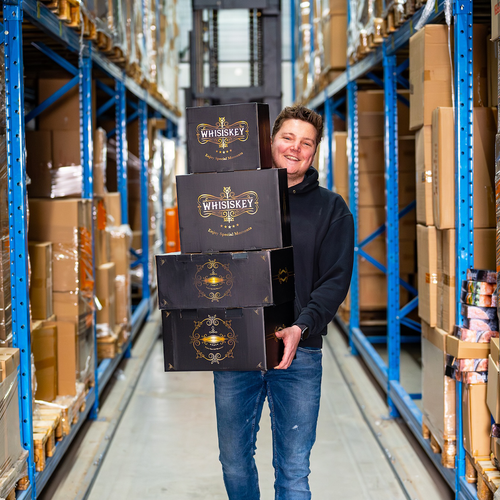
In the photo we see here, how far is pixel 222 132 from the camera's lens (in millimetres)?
2393

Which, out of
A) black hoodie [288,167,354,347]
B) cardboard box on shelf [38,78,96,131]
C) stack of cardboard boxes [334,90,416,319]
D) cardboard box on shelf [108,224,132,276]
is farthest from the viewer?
cardboard box on shelf [108,224,132,276]

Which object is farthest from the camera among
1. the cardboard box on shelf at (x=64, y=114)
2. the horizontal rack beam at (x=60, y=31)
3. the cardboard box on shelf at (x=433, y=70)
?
the cardboard box on shelf at (x=64, y=114)

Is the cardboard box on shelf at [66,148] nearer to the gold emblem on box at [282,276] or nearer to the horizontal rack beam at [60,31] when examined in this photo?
the horizontal rack beam at [60,31]

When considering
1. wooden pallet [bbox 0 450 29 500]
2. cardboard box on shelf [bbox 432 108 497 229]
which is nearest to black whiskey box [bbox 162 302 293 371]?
wooden pallet [bbox 0 450 29 500]

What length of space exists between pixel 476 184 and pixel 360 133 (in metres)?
3.12

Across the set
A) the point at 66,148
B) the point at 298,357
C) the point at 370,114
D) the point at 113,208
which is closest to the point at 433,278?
the point at 298,357

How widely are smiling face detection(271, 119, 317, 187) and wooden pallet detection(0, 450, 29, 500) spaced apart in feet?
5.57

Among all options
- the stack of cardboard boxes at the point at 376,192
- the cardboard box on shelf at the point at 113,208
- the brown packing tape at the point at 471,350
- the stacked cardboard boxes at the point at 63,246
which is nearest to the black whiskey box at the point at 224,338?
the brown packing tape at the point at 471,350

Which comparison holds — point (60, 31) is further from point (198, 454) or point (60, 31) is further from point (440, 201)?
point (198, 454)

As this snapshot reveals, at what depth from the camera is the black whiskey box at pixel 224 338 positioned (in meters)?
2.36

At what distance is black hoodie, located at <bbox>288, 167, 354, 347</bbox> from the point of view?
2.44 m

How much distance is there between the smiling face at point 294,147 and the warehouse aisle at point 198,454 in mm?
1937

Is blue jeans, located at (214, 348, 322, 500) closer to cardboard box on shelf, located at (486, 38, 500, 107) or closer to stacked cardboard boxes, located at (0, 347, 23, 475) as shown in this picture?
stacked cardboard boxes, located at (0, 347, 23, 475)

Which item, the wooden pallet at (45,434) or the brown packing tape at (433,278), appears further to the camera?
the brown packing tape at (433,278)
